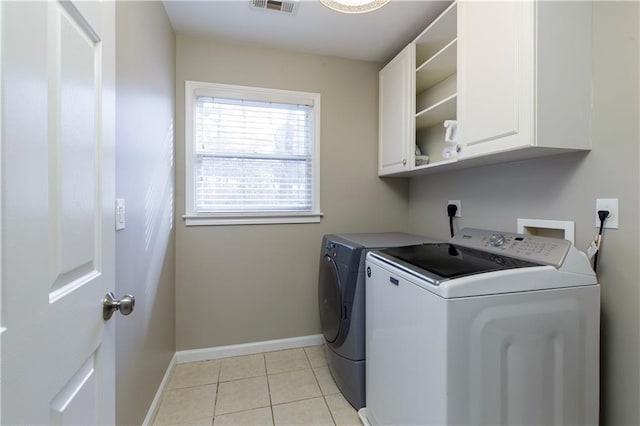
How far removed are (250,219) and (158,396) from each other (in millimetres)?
1244

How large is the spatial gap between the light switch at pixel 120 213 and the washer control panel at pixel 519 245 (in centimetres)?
166

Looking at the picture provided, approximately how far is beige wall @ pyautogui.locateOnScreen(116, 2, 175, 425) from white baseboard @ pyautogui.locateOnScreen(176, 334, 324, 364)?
214 millimetres

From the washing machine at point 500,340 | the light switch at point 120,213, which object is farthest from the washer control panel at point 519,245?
the light switch at point 120,213

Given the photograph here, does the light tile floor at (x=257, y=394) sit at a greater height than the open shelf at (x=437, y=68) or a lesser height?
lesser

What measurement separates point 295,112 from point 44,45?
6.27 feet

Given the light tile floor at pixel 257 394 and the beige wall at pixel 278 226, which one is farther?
the beige wall at pixel 278 226

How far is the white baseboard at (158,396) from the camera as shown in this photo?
4.91 feet

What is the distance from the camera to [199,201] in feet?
7.09

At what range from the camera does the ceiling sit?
1786mm

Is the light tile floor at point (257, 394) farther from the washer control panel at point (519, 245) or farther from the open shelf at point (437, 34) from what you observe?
the open shelf at point (437, 34)

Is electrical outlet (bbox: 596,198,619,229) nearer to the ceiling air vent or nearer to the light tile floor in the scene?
the light tile floor

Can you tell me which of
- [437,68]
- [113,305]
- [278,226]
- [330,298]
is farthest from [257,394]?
[437,68]

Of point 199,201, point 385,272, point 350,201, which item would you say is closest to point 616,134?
point 385,272

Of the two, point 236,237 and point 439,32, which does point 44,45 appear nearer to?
point 236,237
